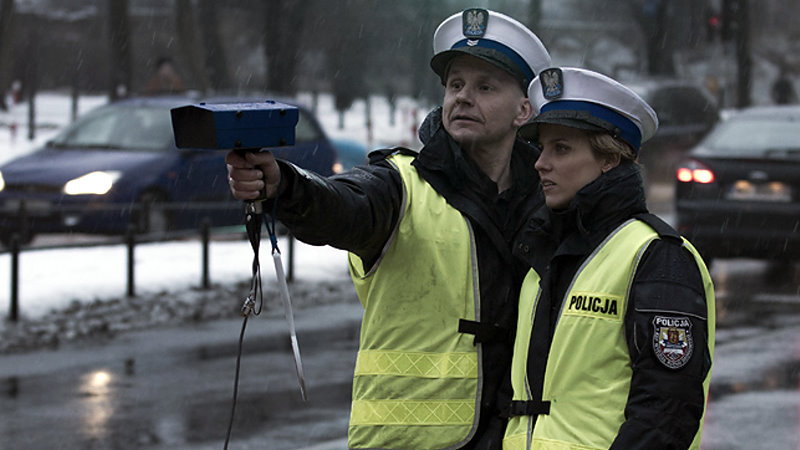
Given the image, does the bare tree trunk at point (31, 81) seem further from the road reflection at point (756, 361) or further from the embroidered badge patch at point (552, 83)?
the embroidered badge patch at point (552, 83)

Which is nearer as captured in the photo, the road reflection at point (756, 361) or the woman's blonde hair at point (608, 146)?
the woman's blonde hair at point (608, 146)

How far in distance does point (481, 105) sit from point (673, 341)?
1087mm

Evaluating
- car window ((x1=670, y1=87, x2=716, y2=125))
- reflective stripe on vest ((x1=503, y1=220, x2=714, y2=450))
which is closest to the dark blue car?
car window ((x1=670, y1=87, x2=716, y2=125))

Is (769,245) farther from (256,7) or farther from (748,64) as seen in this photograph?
(256,7)

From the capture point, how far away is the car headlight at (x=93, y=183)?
1380 centimetres

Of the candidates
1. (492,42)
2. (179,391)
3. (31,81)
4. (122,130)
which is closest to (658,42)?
(31,81)

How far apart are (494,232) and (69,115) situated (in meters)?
35.0

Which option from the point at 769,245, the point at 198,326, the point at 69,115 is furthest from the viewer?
the point at 69,115

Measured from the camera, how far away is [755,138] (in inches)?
532

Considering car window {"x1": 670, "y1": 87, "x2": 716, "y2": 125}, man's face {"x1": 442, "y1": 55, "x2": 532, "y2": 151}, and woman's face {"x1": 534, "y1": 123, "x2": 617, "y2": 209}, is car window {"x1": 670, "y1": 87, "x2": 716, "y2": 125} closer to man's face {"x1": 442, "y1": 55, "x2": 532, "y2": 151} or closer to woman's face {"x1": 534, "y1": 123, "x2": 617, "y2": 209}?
man's face {"x1": 442, "y1": 55, "x2": 532, "y2": 151}

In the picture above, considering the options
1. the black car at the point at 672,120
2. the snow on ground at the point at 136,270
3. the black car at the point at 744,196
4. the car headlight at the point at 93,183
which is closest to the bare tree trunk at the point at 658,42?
the black car at the point at 672,120

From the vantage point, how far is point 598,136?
3.49 meters

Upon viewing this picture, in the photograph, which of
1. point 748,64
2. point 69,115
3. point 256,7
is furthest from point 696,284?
point 256,7

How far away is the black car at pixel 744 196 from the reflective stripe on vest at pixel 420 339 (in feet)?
31.0
